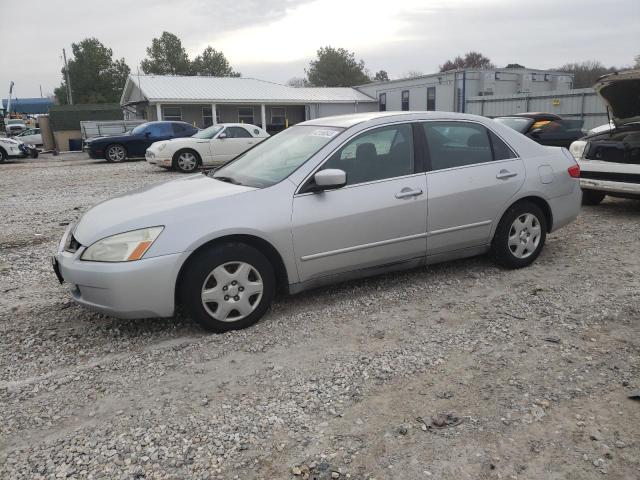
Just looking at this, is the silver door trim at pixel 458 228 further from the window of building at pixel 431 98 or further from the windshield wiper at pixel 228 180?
the window of building at pixel 431 98

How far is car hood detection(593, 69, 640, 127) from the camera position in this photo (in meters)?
6.75

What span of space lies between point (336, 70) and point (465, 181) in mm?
61892

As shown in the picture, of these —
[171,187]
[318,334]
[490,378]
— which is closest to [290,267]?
[318,334]

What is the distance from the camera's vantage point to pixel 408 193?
4.42 metres

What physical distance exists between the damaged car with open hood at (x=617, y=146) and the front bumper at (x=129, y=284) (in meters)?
6.18

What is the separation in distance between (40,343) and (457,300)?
3256 mm

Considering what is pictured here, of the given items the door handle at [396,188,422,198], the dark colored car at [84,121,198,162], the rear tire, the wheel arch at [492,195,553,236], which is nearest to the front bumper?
the door handle at [396,188,422,198]

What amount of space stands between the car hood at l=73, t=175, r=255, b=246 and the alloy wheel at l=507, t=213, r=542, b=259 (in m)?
2.61

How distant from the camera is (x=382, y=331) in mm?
3904

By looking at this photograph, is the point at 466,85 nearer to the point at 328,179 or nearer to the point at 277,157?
the point at 277,157

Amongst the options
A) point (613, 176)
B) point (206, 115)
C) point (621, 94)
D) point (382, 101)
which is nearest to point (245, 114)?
point (206, 115)

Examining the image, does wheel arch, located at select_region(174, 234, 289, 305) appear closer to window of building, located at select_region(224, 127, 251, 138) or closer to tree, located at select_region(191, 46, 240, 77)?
window of building, located at select_region(224, 127, 251, 138)

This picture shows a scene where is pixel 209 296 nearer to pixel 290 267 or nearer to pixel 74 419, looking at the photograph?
pixel 290 267

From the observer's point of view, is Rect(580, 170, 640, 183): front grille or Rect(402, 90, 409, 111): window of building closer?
Rect(580, 170, 640, 183): front grille
